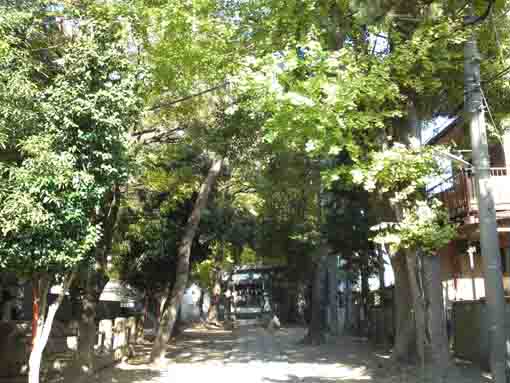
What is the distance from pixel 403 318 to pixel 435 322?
533 cm

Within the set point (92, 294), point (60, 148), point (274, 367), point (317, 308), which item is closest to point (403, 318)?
point (274, 367)

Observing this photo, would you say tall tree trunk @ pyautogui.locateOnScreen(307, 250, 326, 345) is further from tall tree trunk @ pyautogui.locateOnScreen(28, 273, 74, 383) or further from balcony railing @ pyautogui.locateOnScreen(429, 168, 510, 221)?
tall tree trunk @ pyautogui.locateOnScreen(28, 273, 74, 383)

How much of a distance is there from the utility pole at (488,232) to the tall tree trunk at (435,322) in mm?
1594

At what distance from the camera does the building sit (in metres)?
14.5

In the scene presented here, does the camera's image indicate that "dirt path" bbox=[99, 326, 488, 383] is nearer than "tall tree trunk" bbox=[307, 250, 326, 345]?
Yes

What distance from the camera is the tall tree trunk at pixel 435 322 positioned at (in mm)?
11305

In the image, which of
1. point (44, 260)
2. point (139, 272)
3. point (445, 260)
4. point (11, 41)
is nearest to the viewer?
point (44, 260)

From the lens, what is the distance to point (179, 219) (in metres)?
23.1

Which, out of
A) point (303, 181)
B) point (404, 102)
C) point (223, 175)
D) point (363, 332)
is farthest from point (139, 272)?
point (404, 102)

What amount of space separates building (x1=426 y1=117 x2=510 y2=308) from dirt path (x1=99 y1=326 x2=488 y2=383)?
12.3 feet

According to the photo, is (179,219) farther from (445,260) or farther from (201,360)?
(445,260)

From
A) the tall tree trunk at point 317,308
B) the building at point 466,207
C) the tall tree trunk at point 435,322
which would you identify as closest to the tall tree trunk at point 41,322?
the tall tree trunk at point 435,322

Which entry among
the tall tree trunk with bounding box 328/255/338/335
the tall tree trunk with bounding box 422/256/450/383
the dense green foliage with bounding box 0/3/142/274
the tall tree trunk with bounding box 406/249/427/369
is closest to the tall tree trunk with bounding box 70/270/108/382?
the dense green foliage with bounding box 0/3/142/274

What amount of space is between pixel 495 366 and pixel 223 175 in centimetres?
1468
